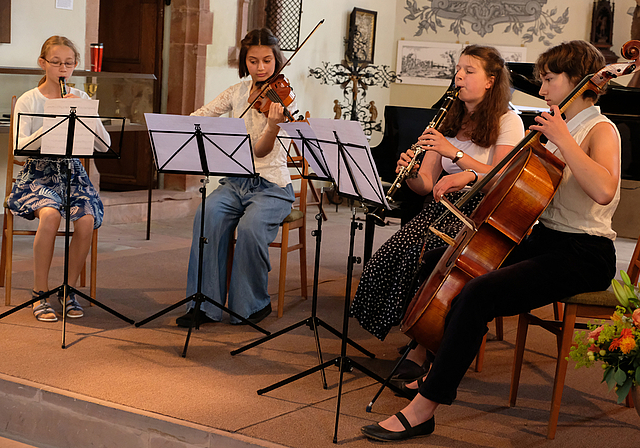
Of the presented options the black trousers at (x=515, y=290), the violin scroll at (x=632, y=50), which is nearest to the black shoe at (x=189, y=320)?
the black trousers at (x=515, y=290)

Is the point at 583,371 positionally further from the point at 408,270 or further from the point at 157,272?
the point at 157,272

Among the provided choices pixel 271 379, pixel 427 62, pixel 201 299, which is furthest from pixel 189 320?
pixel 427 62

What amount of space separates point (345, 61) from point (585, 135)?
5.71 metres

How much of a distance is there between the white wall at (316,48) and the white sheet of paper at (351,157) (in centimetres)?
401

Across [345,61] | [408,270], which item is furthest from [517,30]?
[408,270]

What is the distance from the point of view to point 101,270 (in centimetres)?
403

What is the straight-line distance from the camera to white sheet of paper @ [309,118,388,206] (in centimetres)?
217

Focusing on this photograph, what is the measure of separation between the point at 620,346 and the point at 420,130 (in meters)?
2.38

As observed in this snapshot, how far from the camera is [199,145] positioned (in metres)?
2.73

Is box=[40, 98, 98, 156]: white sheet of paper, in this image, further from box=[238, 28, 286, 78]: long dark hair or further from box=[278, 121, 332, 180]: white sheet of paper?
box=[278, 121, 332, 180]: white sheet of paper

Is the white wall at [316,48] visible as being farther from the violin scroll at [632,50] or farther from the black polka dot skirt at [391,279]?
the violin scroll at [632,50]

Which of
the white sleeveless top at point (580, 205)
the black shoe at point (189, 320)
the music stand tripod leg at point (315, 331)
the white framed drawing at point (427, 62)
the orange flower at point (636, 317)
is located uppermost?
the white framed drawing at point (427, 62)

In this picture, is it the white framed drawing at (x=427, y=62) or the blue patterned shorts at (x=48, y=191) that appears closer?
the blue patterned shorts at (x=48, y=191)

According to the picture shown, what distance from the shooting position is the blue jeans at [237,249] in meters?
3.22
